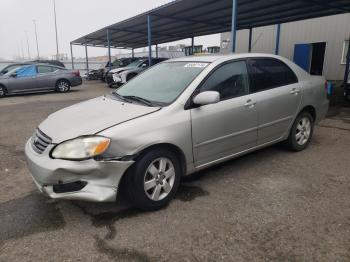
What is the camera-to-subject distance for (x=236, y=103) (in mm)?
3646

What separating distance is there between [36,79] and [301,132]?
12411 millimetres

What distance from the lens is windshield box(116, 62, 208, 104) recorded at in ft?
11.2

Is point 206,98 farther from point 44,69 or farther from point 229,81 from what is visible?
point 44,69

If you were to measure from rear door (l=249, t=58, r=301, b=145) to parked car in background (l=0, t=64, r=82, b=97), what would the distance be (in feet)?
39.8

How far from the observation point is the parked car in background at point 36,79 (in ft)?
42.7

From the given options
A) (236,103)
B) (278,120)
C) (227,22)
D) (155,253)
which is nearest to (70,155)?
(155,253)

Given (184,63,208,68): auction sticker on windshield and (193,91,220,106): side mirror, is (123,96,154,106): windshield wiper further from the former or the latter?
(184,63,208,68): auction sticker on windshield

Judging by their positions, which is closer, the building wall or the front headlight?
the front headlight

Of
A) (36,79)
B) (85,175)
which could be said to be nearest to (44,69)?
(36,79)

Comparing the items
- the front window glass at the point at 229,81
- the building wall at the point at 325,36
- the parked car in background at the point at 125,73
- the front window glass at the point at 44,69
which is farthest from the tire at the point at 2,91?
the front window glass at the point at 229,81

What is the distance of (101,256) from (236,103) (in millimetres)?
2292

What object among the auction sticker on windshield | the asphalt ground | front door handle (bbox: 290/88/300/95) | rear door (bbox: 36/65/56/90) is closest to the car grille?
the asphalt ground

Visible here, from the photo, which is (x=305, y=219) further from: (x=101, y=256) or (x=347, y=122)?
(x=347, y=122)

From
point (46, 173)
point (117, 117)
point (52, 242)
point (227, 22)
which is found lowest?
point (52, 242)
